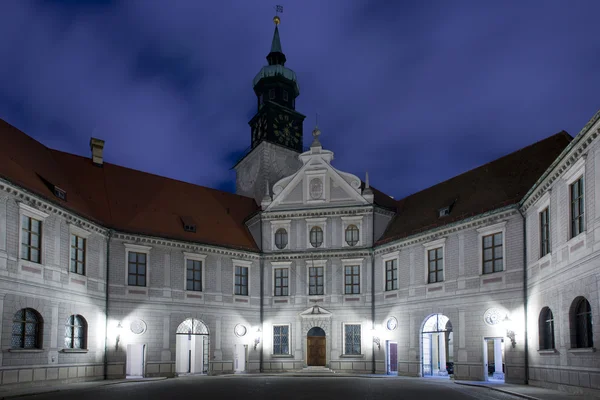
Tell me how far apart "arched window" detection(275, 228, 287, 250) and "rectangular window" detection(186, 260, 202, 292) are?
221 inches

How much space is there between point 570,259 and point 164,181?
89.5ft

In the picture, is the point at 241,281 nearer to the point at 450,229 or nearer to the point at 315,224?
the point at 315,224

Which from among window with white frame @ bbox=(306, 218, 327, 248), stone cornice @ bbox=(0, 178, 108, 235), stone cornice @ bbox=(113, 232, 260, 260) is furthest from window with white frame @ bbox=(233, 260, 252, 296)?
stone cornice @ bbox=(0, 178, 108, 235)

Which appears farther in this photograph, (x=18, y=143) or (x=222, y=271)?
(x=222, y=271)

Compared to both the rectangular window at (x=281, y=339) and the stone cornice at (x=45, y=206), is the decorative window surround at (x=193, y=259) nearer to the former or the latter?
the stone cornice at (x=45, y=206)

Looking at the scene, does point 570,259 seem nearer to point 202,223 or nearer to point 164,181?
point 202,223

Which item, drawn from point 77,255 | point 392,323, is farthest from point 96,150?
point 392,323

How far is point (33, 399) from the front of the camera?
2080 cm

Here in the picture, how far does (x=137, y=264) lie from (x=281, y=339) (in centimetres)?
1051

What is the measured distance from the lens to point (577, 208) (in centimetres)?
2102

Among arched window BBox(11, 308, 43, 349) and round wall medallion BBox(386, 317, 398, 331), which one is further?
round wall medallion BBox(386, 317, 398, 331)

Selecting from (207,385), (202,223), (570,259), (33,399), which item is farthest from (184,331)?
(570,259)

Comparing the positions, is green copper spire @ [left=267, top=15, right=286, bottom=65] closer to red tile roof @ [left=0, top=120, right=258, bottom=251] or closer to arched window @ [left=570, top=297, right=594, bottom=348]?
red tile roof @ [left=0, top=120, right=258, bottom=251]

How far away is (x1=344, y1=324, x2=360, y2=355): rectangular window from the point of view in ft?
121
